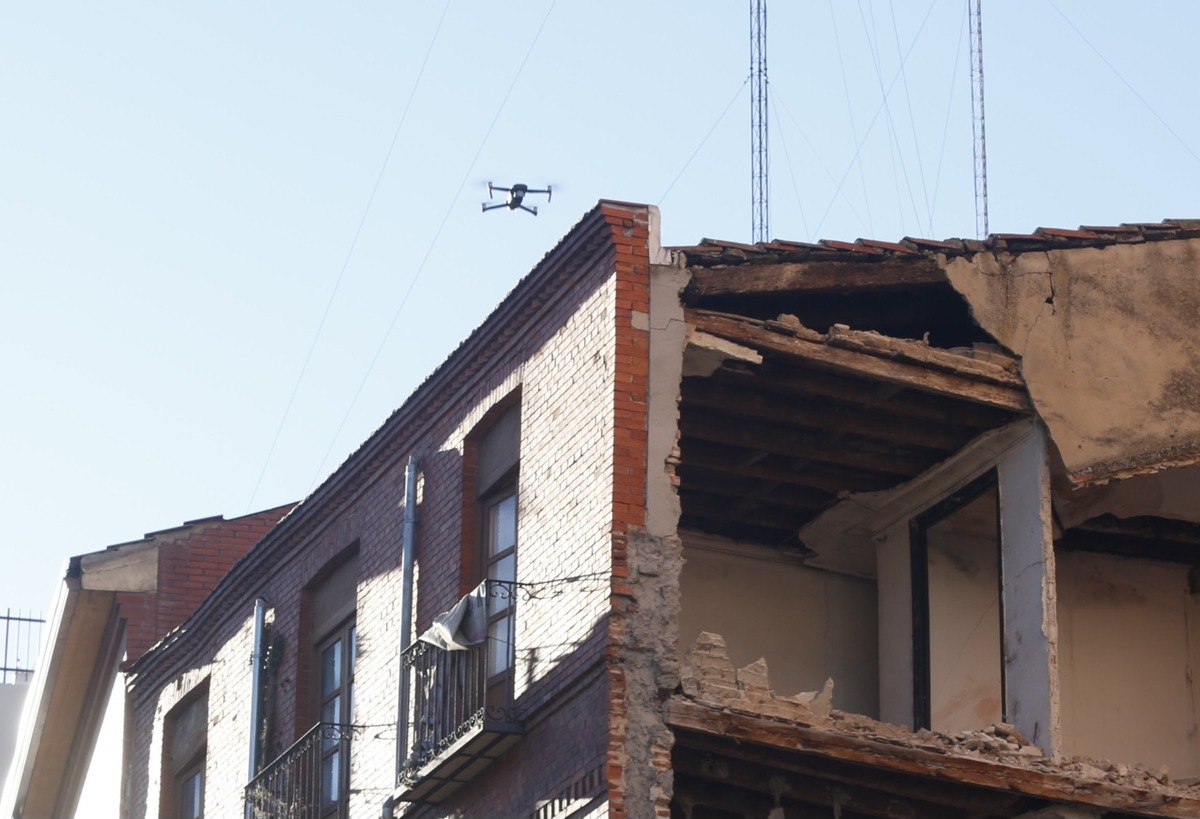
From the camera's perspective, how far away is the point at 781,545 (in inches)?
700

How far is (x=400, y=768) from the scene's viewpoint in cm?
1648

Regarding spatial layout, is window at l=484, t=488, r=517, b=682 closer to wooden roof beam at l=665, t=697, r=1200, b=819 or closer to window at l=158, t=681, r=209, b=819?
wooden roof beam at l=665, t=697, r=1200, b=819

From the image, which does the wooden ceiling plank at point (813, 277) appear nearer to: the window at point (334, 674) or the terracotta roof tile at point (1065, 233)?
the terracotta roof tile at point (1065, 233)

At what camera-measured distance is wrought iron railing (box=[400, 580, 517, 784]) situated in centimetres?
1530

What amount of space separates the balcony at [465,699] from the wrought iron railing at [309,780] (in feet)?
6.88

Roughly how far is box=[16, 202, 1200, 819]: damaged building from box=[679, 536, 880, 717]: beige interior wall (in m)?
0.03

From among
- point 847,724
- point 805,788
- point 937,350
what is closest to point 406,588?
point 805,788

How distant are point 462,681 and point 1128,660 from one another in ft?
19.2

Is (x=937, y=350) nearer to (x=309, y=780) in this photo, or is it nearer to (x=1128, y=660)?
(x=1128, y=660)

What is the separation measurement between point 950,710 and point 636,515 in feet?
12.1

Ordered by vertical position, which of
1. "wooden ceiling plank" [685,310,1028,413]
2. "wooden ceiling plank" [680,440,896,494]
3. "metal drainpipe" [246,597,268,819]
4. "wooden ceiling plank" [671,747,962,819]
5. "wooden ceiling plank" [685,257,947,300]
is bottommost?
"wooden ceiling plank" [671,747,962,819]

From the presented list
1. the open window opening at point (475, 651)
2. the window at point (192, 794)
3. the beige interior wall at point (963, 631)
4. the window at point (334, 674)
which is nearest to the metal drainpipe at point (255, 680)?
A: the window at point (334, 674)

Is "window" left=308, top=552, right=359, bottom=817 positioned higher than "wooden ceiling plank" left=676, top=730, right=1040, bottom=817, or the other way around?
"window" left=308, top=552, right=359, bottom=817

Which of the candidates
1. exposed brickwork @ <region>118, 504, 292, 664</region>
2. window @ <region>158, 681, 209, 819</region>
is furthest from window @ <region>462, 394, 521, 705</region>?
exposed brickwork @ <region>118, 504, 292, 664</region>
